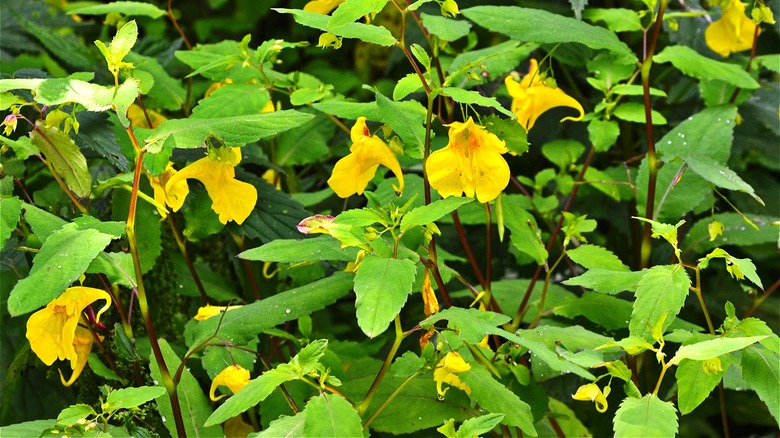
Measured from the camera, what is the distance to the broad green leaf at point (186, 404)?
3.07 ft

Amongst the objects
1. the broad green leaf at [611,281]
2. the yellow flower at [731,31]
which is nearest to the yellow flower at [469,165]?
the broad green leaf at [611,281]

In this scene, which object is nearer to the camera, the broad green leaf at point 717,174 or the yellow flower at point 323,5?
the broad green leaf at point 717,174

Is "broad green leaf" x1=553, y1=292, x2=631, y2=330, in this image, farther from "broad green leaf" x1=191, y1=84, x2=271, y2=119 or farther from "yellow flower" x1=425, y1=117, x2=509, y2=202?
"broad green leaf" x1=191, y1=84, x2=271, y2=119

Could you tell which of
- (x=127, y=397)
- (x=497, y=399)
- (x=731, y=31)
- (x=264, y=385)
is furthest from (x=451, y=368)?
(x=731, y=31)

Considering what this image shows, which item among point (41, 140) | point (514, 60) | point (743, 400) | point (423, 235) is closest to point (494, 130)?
point (423, 235)

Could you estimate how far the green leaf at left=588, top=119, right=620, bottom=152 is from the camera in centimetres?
115

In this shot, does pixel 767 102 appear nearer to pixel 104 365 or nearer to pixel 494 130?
pixel 494 130

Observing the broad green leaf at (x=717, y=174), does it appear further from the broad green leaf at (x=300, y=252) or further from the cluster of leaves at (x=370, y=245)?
the broad green leaf at (x=300, y=252)

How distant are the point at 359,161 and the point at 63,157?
29cm

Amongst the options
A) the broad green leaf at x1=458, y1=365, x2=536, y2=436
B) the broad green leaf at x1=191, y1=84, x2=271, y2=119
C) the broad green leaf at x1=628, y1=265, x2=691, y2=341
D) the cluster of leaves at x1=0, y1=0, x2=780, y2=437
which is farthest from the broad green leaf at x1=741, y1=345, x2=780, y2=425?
the broad green leaf at x1=191, y1=84, x2=271, y2=119

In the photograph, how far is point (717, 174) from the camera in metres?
1.00

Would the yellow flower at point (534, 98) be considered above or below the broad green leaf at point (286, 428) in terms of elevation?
above

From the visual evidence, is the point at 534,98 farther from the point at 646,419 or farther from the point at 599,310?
the point at 646,419

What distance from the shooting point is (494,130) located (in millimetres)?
931
